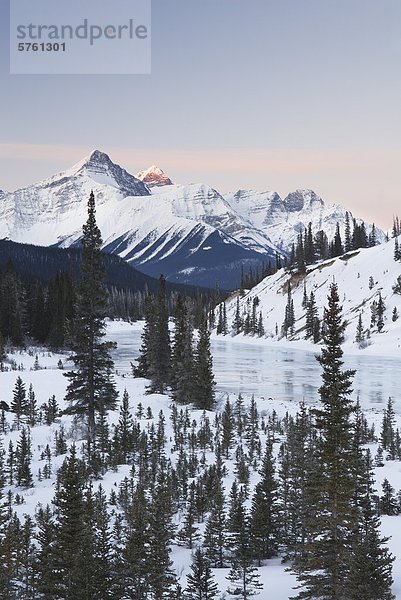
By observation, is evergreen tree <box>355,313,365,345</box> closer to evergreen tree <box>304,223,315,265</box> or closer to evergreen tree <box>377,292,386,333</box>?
evergreen tree <box>377,292,386,333</box>

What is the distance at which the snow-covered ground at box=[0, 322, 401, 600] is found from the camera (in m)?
16.4

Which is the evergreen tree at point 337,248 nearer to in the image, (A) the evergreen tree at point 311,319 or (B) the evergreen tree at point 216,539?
(A) the evergreen tree at point 311,319

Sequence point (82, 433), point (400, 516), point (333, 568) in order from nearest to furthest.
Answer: point (333, 568) < point (400, 516) < point (82, 433)

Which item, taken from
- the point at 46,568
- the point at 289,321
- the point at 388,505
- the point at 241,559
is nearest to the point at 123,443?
the point at 388,505

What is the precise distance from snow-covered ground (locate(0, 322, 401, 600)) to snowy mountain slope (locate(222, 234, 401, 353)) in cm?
1719

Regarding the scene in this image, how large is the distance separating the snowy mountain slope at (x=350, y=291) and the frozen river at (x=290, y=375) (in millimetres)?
19102

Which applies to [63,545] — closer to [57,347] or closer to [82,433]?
[82,433]

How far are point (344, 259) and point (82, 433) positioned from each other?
143m

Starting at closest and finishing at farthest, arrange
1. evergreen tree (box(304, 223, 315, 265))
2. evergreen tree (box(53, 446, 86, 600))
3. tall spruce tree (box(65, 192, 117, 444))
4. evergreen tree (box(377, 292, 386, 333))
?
1. evergreen tree (box(53, 446, 86, 600))
2. tall spruce tree (box(65, 192, 117, 444))
3. evergreen tree (box(377, 292, 386, 333))
4. evergreen tree (box(304, 223, 315, 265))

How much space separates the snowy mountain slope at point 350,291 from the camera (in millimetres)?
117625

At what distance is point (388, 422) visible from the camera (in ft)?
107

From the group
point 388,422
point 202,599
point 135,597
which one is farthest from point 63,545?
point 388,422

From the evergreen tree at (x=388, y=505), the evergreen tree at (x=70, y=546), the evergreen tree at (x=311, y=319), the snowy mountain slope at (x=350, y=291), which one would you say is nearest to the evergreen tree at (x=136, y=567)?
the evergreen tree at (x=70, y=546)

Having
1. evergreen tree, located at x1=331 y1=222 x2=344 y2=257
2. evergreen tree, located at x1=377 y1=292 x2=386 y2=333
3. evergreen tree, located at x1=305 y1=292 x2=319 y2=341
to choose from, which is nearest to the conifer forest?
evergreen tree, located at x1=377 y1=292 x2=386 y2=333
